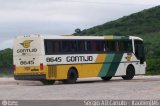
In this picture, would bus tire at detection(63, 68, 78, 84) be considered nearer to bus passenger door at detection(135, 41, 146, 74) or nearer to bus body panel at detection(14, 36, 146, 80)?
bus body panel at detection(14, 36, 146, 80)

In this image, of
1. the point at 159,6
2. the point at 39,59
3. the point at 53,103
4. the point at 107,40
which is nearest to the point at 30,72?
the point at 39,59

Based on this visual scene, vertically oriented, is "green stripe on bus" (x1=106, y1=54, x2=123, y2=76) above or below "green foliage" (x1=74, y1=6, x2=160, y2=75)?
below

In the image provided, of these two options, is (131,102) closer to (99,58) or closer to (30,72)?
(30,72)

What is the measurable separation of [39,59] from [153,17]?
71.3 meters

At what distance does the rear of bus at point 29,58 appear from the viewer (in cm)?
3172

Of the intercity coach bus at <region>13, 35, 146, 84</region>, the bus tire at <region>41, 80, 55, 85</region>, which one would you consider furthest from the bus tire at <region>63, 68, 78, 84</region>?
the bus tire at <region>41, 80, 55, 85</region>

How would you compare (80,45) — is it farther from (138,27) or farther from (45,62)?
(138,27)

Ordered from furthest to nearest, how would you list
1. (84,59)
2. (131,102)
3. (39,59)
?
1. (84,59)
2. (39,59)
3. (131,102)

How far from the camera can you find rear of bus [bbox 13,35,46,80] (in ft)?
104

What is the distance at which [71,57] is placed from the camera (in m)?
33.3

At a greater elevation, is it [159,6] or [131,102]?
[159,6]

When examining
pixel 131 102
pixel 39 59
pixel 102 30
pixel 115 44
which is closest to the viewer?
pixel 131 102

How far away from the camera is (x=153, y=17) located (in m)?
101

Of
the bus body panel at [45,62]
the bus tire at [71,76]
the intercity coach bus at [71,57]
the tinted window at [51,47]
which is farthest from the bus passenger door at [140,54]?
the tinted window at [51,47]
